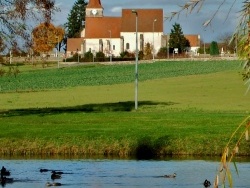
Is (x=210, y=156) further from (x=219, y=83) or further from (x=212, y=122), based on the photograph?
(x=219, y=83)

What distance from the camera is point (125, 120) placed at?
43219 millimetres

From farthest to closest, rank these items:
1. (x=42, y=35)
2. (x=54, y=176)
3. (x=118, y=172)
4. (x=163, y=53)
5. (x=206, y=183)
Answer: (x=163, y=53) → (x=42, y=35) → (x=118, y=172) → (x=54, y=176) → (x=206, y=183)

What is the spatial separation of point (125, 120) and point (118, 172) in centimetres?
1663

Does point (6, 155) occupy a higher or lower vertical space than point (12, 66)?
lower

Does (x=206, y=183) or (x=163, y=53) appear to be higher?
(x=163, y=53)

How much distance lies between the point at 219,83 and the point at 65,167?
60300 mm

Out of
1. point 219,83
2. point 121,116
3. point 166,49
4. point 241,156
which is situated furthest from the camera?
point 166,49

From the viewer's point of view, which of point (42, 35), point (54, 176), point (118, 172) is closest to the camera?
point (54, 176)

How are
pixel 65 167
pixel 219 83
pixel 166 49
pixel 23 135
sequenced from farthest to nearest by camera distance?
pixel 166 49
pixel 219 83
pixel 23 135
pixel 65 167

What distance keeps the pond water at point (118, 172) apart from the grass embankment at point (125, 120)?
2623 millimetres

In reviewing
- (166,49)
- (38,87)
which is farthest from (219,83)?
(166,49)

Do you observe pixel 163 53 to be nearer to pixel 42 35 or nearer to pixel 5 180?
pixel 42 35

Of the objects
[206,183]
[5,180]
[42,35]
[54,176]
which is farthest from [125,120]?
[206,183]

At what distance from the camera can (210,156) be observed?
32.0 metres
